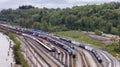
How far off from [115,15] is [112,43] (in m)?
46.2

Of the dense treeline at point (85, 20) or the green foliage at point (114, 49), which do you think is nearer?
the green foliage at point (114, 49)

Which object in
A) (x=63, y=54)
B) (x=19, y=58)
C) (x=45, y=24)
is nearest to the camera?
(x=19, y=58)

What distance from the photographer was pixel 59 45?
4190 inches

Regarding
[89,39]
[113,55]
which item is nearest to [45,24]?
[89,39]

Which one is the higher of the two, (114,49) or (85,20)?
(85,20)

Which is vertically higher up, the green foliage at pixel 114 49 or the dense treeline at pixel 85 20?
the dense treeline at pixel 85 20

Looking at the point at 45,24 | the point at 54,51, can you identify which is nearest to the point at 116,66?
the point at 54,51

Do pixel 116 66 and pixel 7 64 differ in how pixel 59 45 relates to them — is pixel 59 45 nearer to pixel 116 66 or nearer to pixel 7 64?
pixel 7 64

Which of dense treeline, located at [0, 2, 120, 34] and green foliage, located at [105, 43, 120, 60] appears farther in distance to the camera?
dense treeline, located at [0, 2, 120, 34]

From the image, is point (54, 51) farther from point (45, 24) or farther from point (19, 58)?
point (45, 24)

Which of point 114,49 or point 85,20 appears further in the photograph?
point 85,20

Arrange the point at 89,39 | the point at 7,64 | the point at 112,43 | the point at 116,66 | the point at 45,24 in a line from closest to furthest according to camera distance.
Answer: the point at 116,66 → the point at 7,64 → the point at 112,43 → the point at 89,39 → the point at 45,24

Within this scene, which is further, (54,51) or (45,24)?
(45,24)

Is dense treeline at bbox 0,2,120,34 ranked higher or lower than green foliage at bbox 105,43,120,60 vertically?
higher
